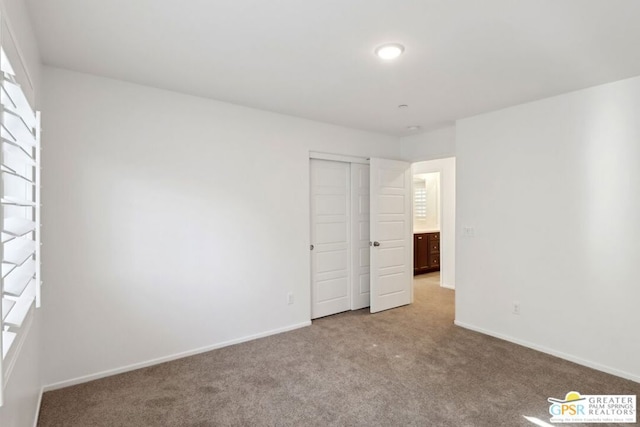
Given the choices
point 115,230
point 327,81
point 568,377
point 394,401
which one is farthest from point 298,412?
point 327,81

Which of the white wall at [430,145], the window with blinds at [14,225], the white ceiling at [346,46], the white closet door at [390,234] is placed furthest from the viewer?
the white closet door at [390,234]

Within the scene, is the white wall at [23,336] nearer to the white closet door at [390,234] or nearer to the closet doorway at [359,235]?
the closet doorway at [359,235]

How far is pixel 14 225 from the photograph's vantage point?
1.32m

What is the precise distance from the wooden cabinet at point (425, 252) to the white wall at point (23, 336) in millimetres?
5907

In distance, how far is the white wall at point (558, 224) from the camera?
271 cm

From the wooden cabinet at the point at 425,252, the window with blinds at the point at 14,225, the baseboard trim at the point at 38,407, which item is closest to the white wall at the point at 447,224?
the wooden cabinet at the point at 425,252

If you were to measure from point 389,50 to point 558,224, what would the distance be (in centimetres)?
232

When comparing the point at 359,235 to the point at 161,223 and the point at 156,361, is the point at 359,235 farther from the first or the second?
the point at 156,361

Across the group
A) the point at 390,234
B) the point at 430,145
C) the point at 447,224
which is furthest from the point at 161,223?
the point at 447,224

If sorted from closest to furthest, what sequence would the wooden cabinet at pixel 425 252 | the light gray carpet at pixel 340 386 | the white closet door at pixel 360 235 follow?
1. the light gray carpet at pixel 340 386
2. the white closet door at pixel 360 235
3. the wooden cabinet at pixel 425 252

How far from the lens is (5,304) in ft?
3.95

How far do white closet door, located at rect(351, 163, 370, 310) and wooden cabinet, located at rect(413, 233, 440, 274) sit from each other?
7.82 ft

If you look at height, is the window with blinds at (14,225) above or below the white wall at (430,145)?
below

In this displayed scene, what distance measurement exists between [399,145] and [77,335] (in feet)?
14.3
